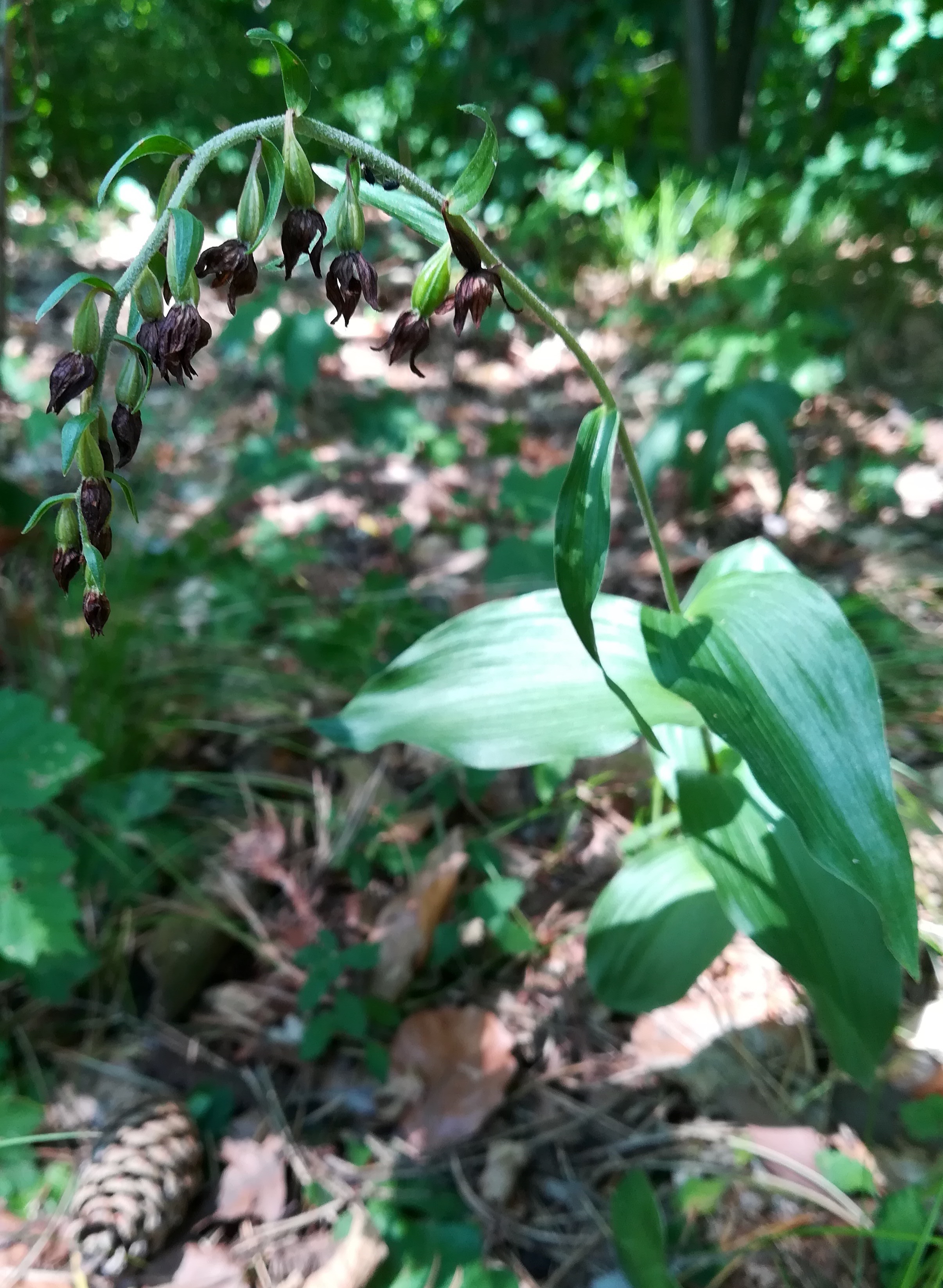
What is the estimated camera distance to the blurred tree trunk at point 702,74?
3.99m

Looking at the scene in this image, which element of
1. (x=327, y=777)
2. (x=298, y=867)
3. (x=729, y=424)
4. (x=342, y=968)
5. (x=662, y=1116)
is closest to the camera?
(x=662, y=1116)

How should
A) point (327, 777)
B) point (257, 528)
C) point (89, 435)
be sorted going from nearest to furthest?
point (89, 435) → point (327, 777) → point (257, 528)

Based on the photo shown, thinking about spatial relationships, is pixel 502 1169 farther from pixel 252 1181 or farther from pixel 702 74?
pixel 702 74

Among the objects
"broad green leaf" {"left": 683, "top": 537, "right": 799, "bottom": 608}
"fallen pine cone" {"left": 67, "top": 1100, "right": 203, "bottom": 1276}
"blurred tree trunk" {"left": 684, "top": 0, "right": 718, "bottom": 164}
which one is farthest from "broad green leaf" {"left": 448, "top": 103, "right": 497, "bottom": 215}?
"blurred tree trunk" {"left": 684, "top": 0, "right": 718, "bottom": 164}

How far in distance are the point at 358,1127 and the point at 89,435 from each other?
1157 mm

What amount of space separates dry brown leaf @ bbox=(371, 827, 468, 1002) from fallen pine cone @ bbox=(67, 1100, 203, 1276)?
0.38 metres

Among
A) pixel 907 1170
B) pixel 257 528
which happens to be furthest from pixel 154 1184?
pixel 257 528

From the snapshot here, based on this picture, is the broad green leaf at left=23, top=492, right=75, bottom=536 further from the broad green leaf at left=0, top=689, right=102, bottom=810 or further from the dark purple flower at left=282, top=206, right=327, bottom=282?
the broad green leaf at left=0, top=689, right=102, bottom=810

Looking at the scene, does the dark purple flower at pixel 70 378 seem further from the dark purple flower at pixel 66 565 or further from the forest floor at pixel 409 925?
the forest floor at pixel 409 925

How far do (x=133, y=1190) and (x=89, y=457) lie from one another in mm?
1057

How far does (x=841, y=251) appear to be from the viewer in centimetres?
354

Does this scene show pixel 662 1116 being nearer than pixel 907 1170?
No

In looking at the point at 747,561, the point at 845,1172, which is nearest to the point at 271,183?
the point at 747,561

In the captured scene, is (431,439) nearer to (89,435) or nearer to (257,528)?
(257,528)
